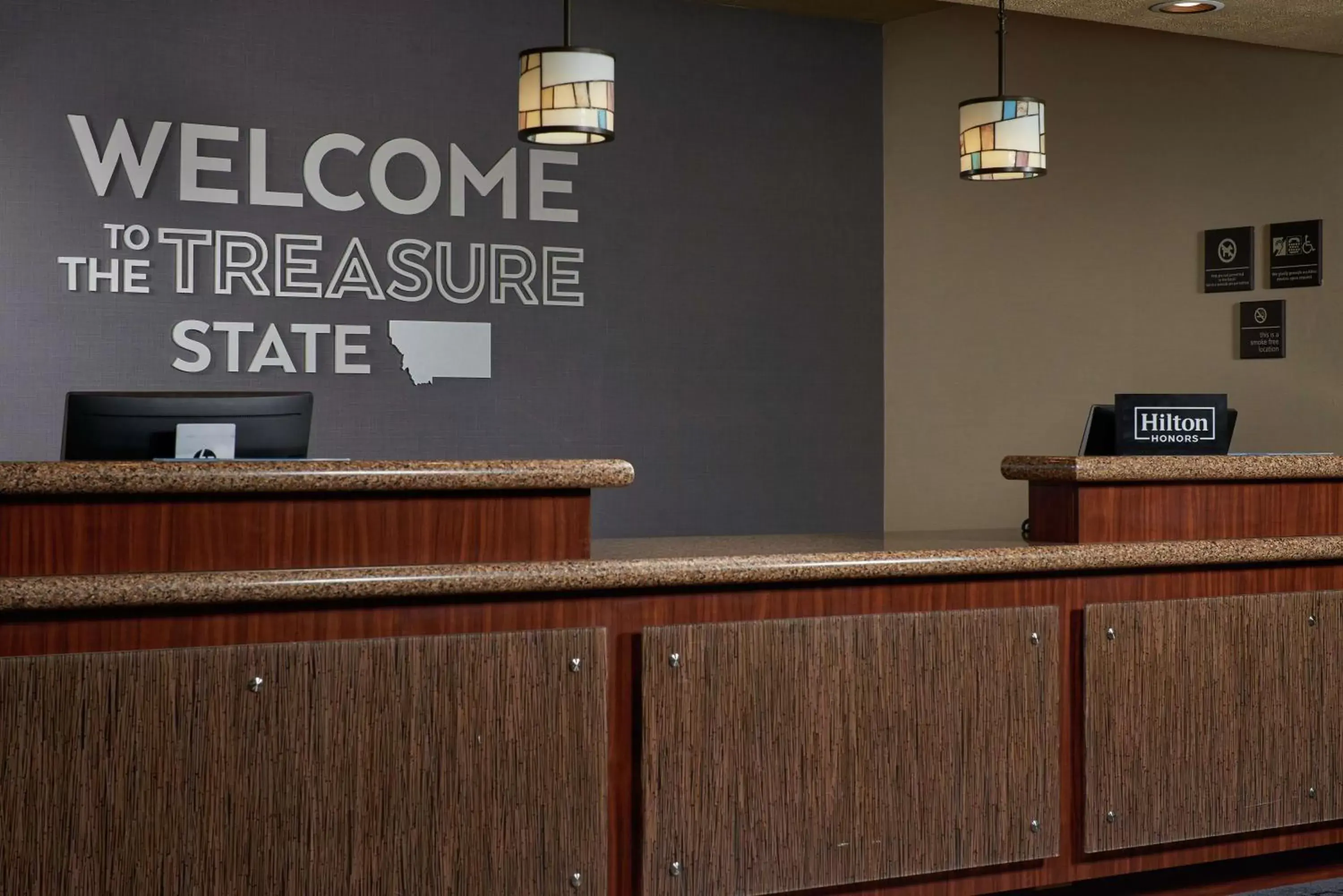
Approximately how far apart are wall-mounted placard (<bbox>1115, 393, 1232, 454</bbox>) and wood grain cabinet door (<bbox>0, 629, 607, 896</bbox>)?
1449 millimetres

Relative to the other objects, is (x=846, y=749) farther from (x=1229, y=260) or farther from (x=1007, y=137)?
(x=1229, y=260)

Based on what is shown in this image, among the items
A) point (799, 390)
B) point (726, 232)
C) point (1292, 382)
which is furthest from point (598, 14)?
point (1292, 382)

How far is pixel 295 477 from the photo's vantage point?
103 inches

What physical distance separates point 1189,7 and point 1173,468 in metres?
2.06

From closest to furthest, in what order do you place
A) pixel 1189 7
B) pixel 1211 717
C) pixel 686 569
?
pixel 686 569, pixel 1211 717, pixel 1189 7

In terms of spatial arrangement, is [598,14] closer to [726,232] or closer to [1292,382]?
[726,232]

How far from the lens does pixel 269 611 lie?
102 inches

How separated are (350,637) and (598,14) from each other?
424cm

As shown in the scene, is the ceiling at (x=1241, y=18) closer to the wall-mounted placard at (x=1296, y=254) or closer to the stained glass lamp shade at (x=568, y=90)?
the wall-mounted placard at (x=1296, y=254)

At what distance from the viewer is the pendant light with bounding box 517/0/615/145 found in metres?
3.50

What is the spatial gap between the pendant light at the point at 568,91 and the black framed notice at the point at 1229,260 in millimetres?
3208

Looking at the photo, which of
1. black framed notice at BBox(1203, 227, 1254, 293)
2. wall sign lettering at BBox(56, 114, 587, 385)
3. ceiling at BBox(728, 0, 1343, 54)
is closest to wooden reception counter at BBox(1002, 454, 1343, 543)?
ceiling at BBox(728, 0, 1343, 54)

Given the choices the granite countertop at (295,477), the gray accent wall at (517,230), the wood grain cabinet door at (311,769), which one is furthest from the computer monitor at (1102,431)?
the gray accent wall at (517,230)

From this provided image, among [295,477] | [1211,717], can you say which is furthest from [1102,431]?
[295,477]
